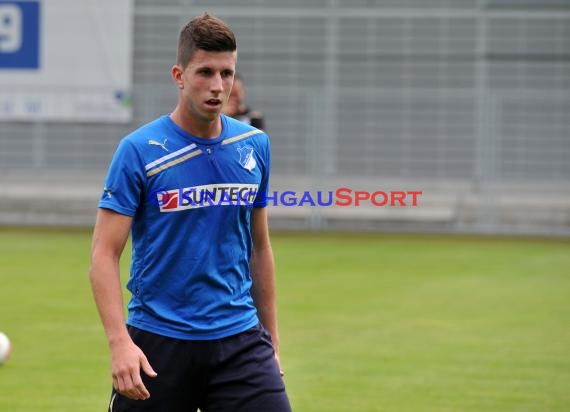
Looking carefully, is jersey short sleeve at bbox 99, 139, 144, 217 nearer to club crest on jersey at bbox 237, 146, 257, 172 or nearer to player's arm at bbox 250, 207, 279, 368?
club crest on jersey at bbox 237, 146, 257, 172

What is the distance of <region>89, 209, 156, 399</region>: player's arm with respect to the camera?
449 cm

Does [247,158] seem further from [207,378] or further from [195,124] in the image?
[207,378]

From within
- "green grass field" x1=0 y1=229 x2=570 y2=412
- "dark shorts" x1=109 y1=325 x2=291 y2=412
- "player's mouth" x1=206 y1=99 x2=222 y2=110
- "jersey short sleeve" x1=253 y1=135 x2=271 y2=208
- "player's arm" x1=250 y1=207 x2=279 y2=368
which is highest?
"player's mouth" x1=206 y1=99 x2=222 y2=110

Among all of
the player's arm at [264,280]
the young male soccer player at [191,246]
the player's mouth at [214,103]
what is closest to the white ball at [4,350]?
the player's arm at [264,280]

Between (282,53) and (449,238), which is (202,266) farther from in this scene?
(282,53)

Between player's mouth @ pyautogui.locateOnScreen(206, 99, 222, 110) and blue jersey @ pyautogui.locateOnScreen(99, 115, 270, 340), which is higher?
player's mouth @ pyautogui.locateOnScreen(206, 99, 222, 110)

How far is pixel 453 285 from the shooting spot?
15.9 metres

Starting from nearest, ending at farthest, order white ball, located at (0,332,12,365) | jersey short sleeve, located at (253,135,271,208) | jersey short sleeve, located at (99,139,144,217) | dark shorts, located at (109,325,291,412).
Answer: jersey short sleeve, located at (99,139,144,217), dark shorts, located at (109,325,291,412), jersey short sleeve, located at (253,135,271,208), white ball, located at (0,332,12,365)

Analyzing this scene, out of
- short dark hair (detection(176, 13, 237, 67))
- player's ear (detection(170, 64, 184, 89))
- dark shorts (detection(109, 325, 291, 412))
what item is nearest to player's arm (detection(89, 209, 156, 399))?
dark shorts (detection(109, 325, 291, 412))

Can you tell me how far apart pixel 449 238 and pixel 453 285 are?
8.07m

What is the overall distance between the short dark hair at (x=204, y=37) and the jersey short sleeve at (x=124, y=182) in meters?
0.39

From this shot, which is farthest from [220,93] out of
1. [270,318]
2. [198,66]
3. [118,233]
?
[270,318]

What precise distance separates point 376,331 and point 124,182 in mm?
7596

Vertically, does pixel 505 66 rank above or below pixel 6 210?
above
